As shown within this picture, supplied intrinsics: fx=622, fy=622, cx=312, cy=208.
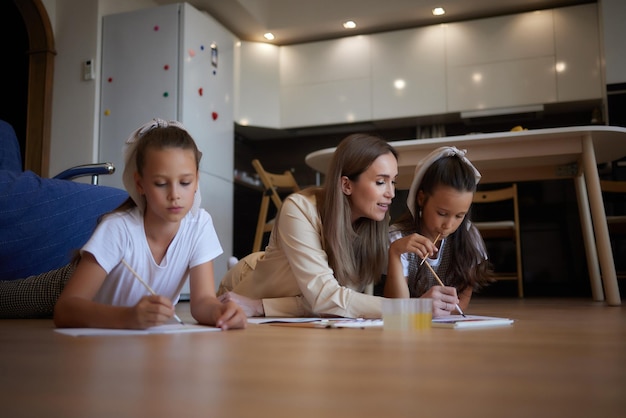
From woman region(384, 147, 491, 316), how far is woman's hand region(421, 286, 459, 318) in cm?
21

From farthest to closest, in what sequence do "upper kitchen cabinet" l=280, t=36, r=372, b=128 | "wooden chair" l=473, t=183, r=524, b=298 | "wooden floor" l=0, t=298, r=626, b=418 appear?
"upper kitchen cabinet" l=280, t=36, r=372, b=128, "wooden chair" l=473, t=183, r=524, b=298, "wooden floor" l=0, t=298, r=626, b=418

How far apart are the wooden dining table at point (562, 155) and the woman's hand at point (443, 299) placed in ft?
3.83

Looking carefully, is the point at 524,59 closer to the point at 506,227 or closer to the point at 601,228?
the point at 506,227

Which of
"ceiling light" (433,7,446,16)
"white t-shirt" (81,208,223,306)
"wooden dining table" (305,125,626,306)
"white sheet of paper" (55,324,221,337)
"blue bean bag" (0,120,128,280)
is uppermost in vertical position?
"ceiling light" (433,7,446,16)

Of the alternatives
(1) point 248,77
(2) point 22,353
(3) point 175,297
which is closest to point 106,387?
(2) point 22,353

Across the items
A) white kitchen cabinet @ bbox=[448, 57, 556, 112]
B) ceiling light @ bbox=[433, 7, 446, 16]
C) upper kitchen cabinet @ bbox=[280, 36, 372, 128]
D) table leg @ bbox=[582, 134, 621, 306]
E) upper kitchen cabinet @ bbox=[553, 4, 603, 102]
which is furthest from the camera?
upper kitchen cabinet @ bbox=[280, 36, 372, 128]

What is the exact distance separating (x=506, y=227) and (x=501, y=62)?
1558mm

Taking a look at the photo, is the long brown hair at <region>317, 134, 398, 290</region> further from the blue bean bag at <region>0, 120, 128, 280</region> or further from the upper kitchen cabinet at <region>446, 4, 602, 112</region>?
the upper kitchen cabinet at <region>446, 4, 602, 112</region>

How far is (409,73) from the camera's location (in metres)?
5.19

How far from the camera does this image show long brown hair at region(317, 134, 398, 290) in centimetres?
171

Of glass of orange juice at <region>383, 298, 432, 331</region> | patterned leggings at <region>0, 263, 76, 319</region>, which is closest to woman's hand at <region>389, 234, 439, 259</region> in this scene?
glass of orange juice at <region>383, 298, 432, 331</region>

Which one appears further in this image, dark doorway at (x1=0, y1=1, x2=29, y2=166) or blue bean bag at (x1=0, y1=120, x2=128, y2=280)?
dark doorway at (x1=0, y1=1, x2=29, y2=166)

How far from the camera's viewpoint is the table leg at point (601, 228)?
2.55 m

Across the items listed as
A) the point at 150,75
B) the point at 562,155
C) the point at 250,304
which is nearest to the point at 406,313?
the point at 250,304
